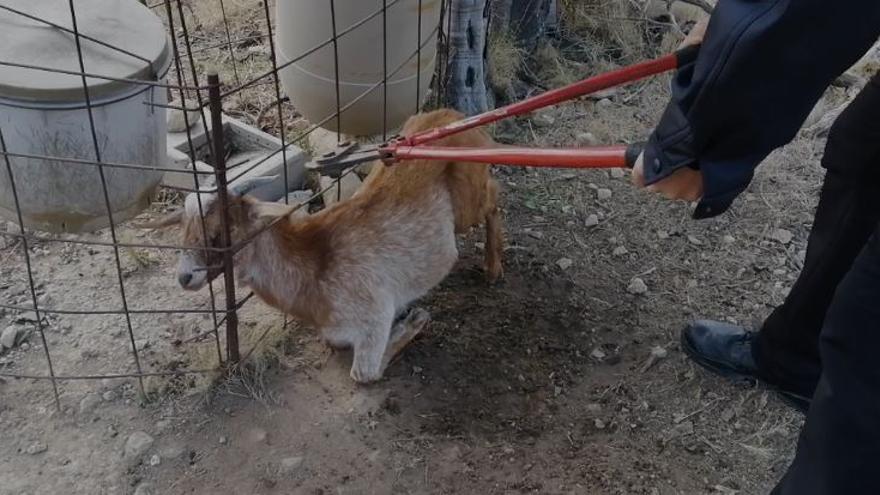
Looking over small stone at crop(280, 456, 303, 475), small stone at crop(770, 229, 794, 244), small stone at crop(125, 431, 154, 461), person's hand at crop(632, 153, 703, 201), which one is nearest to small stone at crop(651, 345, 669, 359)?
small stone at crop(770, 229, 794, 244)

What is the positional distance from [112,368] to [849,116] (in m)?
2.74

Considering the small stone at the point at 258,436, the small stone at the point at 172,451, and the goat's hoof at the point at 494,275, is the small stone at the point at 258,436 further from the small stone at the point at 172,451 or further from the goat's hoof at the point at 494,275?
the goat's hoof at the point at 494,275

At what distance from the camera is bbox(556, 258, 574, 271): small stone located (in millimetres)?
4184

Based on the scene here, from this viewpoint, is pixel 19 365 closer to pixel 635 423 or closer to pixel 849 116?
pixel 635 423

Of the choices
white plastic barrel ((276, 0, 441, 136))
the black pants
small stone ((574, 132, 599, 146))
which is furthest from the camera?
small stone ((574, 132, 599, 146))

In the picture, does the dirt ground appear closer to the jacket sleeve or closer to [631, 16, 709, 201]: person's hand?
Result: [631, 16, 709, 201]: person's hand

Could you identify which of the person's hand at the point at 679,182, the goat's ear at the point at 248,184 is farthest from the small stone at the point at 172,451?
the person's hand at the point at 679,182

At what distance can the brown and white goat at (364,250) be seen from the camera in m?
3.41

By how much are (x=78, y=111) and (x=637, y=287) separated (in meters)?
2.37

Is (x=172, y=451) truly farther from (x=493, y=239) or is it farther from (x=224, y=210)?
(x=493, y=239)

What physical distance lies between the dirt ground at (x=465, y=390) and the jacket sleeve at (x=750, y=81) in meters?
1.47

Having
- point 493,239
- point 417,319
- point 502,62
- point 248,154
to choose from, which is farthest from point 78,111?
point 502,62

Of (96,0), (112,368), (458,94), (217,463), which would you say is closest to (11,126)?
(96,0)

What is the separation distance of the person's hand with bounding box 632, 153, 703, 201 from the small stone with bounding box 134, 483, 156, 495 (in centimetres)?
198
